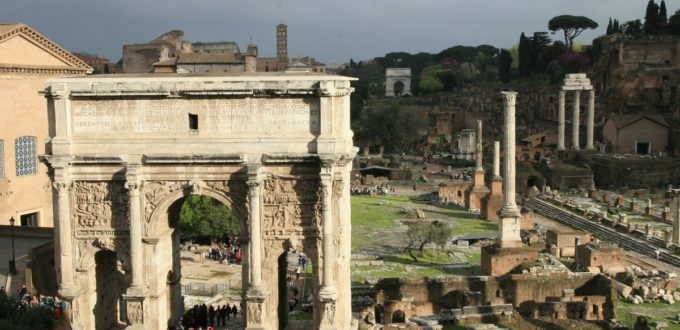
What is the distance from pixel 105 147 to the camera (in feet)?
55.6

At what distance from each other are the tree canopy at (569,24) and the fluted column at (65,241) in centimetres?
8679

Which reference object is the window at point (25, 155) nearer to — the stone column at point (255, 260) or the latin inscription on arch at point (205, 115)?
the latin inscription on arch at point (205, 115)

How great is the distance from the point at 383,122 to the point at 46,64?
1923 inches

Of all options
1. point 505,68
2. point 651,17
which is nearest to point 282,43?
point 505,68

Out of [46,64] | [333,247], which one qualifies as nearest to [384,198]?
[46,64]

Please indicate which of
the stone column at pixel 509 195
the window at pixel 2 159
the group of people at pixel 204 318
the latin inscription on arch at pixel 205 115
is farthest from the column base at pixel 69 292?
the window at pixel 2 159

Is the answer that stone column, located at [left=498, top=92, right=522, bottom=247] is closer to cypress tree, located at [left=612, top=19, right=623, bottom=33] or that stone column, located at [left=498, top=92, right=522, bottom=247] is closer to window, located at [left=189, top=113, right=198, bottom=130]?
window, located at [left=189, top=113, right=198, bottom=130]

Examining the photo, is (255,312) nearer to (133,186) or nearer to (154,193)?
(154,193)

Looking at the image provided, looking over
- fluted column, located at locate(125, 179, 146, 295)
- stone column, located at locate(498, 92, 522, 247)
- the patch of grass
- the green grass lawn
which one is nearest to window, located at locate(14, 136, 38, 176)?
the patch of grass

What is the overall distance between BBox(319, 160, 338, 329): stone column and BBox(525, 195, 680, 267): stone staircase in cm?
1993

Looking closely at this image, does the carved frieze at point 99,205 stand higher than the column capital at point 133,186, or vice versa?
the column capital at point 133,186

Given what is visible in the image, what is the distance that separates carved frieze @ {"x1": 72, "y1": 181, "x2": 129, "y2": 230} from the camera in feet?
56.0

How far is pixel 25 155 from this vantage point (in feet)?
111

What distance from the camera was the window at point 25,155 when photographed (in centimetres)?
3350
